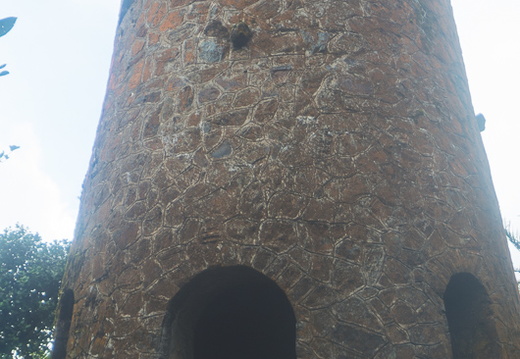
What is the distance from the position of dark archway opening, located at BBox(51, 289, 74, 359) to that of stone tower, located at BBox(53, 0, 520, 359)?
2 cm

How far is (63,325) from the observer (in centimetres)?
573

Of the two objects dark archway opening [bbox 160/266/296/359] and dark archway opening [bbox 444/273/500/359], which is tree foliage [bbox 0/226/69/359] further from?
dark archway opening [bbox 444/273/500/359]

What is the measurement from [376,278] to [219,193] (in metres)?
1.53

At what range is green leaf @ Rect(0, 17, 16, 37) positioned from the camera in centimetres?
194

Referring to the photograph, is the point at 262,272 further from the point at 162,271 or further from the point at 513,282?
the point at 513,282

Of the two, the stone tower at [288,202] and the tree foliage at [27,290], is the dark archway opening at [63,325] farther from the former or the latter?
the tree foliage at [27,290]

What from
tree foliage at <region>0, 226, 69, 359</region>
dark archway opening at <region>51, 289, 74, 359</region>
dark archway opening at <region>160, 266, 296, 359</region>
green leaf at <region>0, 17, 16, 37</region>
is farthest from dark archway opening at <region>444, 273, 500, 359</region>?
tree foliage at <region>0, 226, 69, 359</region>

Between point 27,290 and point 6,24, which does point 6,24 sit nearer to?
point 6,24

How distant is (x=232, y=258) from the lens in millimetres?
4363

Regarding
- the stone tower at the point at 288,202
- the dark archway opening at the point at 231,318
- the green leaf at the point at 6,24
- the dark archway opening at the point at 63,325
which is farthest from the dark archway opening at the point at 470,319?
the green leaf at the point at 6,24

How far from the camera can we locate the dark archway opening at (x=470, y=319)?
478 cm

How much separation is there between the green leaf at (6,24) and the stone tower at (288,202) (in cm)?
278

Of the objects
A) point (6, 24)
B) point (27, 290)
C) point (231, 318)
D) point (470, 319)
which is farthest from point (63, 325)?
point (27, 290)

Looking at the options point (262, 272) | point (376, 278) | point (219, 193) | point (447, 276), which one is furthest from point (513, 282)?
point (219, 193)
